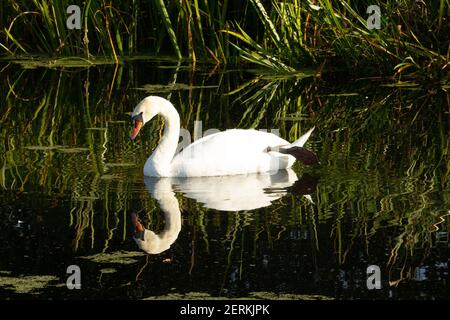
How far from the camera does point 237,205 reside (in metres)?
8.12

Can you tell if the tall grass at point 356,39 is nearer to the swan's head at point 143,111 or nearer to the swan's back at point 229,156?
the swan's back at point 229,156

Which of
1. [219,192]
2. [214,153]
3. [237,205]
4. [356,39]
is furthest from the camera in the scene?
[356,39]

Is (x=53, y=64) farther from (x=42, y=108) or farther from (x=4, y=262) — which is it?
(x=4, y=262)

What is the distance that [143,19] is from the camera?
15562 millimetres

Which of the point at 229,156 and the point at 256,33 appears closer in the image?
the point at 229,156

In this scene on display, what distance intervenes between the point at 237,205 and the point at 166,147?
1221mm

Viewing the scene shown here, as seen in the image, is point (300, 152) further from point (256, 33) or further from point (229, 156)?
point (256, 33)

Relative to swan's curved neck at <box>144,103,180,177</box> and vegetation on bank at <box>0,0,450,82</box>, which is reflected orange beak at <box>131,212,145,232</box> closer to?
swan's curved neck at <box>144,103,180,177</box>

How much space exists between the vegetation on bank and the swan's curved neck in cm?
364

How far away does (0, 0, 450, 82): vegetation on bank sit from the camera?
41.9ft

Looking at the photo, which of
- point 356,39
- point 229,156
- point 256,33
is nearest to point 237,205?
point 229,156

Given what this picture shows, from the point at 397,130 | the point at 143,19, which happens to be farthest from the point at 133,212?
the point at 143,19

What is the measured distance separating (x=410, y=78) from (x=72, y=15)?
4321mm

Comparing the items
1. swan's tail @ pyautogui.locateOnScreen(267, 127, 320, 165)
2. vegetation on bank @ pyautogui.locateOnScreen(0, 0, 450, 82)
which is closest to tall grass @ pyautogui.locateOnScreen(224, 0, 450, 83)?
vegetation on bank @ pyautogui.locateOnScreen(0, 0, 450, 82)
